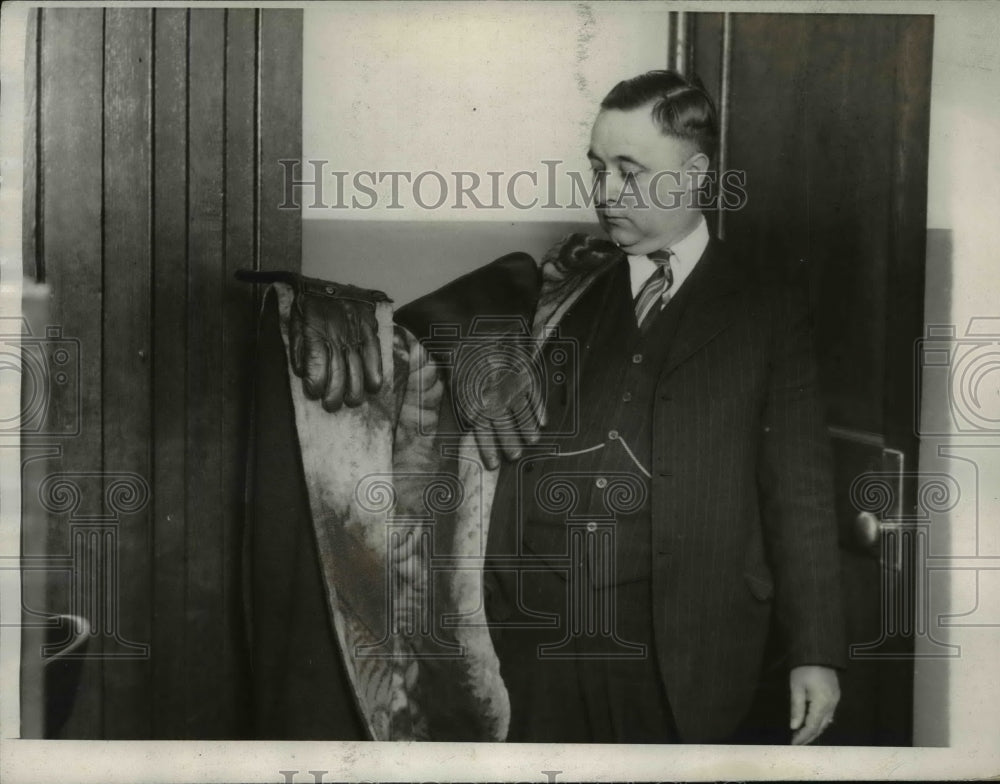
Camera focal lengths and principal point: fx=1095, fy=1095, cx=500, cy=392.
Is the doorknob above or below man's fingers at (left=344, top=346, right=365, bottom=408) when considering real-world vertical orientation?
below

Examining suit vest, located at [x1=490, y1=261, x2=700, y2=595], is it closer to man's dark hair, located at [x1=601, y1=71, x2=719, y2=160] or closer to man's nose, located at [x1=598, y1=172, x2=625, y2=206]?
man's nose, located at [x1=598, y1=172, x2=625, y2=206]

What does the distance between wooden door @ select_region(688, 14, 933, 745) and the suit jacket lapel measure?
0.07m

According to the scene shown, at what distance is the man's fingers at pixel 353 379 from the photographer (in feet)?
10.4

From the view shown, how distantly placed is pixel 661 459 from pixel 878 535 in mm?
689

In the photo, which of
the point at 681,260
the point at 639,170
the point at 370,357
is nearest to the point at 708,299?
the point at 681,260

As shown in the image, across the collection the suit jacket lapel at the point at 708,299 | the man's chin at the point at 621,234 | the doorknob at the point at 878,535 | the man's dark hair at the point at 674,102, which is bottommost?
the doorknob at the point at 878,535

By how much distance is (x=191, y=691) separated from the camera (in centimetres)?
325

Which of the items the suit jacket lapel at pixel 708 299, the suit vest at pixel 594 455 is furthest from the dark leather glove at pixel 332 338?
the suit jacket lapel at pixel 708 299

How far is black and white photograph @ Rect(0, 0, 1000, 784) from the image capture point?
316cm

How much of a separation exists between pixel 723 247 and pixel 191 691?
204cm

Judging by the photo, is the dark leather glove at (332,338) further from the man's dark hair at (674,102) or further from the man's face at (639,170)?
the man's dark hair at (674,102)

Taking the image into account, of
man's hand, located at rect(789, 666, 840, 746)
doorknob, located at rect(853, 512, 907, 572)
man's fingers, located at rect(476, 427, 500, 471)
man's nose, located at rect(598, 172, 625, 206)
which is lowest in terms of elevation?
man's hand, located at rect(789, 666, 840, 746)

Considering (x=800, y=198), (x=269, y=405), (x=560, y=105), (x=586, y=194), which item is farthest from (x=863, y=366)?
(x=269, y=405)

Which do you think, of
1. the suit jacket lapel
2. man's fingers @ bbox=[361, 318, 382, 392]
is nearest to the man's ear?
the suit jacket lapel
